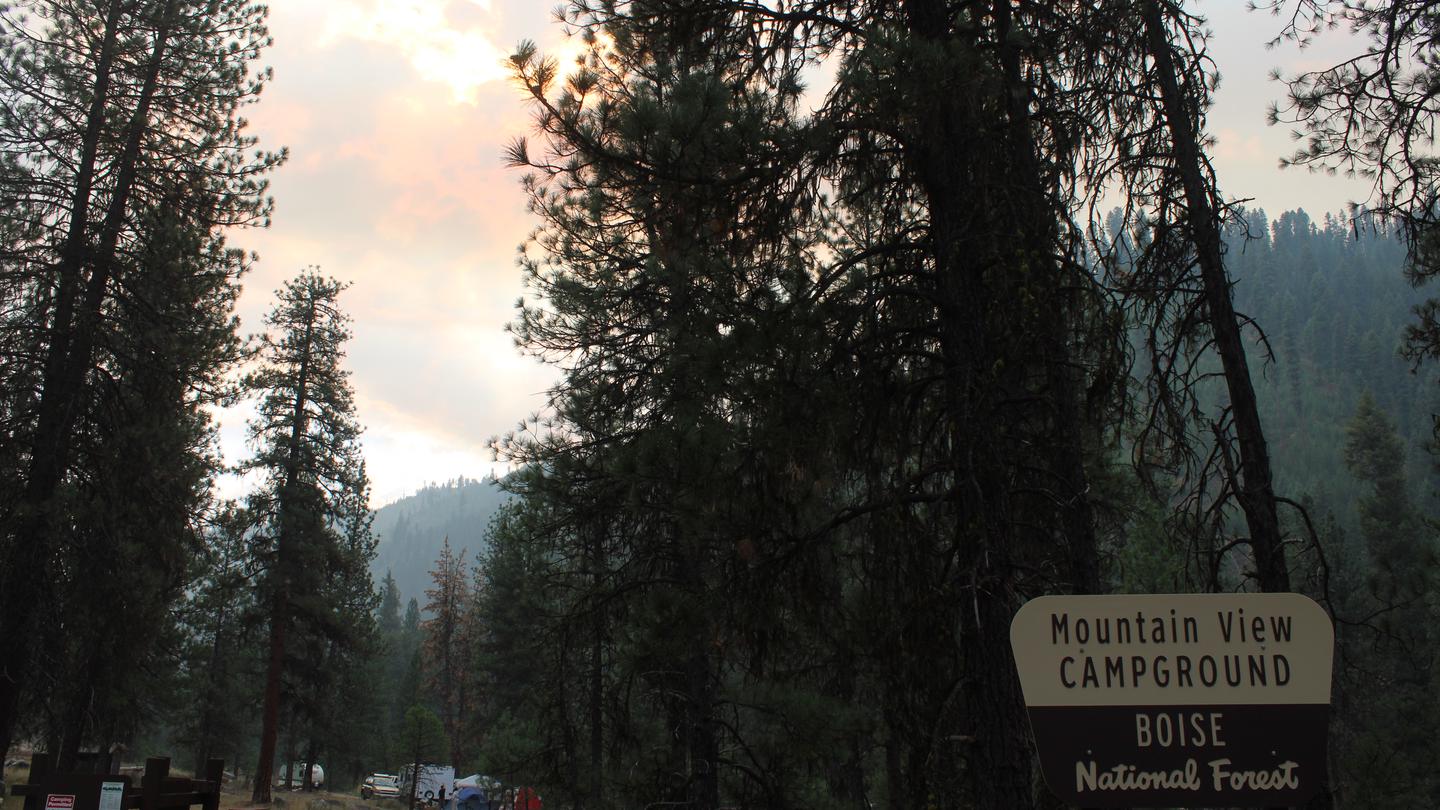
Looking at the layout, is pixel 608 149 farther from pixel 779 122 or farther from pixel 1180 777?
pixel 1180 777

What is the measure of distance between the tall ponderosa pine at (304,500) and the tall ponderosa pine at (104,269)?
1004 cm

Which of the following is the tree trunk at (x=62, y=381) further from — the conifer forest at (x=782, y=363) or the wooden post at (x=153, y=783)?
the wooden post at (x=153, y=783)

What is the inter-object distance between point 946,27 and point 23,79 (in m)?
12.2

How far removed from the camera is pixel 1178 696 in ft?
10.1

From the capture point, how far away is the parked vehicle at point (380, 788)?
3882cm

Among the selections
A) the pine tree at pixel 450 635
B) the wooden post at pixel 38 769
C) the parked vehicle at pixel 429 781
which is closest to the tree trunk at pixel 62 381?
the wooden post at pixel 38 769

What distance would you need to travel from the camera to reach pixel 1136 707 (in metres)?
3.08

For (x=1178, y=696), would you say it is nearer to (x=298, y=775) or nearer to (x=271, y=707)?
(x=271, y=707)

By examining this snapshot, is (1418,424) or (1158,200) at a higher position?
(1418,424)

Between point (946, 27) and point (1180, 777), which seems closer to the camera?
point (1180, 777)

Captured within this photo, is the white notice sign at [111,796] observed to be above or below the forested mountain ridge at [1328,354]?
below

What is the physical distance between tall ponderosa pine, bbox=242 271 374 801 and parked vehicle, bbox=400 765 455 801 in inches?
594

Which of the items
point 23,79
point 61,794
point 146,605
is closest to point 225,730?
point 146,605

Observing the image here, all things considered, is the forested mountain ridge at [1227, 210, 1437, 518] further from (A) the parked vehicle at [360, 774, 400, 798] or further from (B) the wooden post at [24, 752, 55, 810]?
(B) the wooden post at [24, 752, 55, 810]
